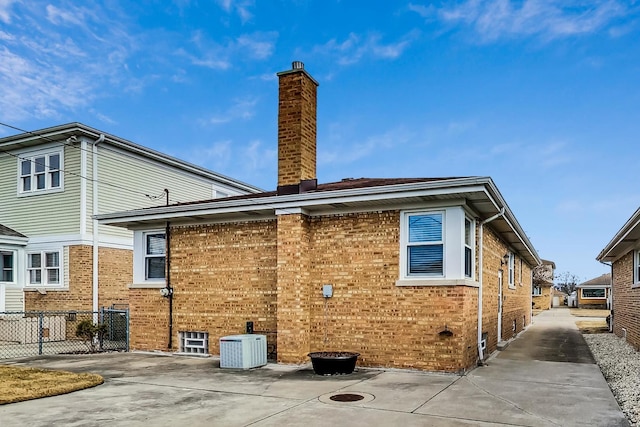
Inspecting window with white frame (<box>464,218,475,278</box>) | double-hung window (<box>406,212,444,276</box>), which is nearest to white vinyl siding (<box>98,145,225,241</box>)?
double-hung window (<box>406,212,444,276</box>)

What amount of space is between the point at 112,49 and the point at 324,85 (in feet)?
34.6

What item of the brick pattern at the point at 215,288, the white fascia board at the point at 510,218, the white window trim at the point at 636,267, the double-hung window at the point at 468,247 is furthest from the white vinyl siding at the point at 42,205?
the white window trim at the point at 636,267

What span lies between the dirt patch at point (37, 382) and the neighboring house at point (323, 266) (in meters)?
3.22

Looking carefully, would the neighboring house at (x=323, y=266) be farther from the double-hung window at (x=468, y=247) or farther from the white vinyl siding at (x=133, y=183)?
the white vinyl siding at (x=133, y=183)

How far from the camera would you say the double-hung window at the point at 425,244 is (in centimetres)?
1000

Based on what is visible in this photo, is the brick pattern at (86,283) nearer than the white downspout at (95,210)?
Yes

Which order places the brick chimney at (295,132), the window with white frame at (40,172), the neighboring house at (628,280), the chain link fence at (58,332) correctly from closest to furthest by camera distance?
the brick chimney at (295,132), the neighboring house at (628,280), the chain link fence at (58,332), the window with white frame at (40,172)

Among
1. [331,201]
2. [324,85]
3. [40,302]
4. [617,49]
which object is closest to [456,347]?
[331,201]

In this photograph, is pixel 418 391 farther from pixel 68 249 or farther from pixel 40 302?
pixel 40 302

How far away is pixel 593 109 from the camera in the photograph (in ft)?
58.3

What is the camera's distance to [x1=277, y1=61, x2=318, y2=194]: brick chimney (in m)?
11.4

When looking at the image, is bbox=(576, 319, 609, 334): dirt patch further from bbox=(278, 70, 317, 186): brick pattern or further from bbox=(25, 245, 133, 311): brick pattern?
bbox=(25, 245, 133, 311): brick pattern

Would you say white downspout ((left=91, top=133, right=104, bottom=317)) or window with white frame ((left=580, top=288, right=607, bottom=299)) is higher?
white downspout ((left=91, top=133, right=104, bottom=317))

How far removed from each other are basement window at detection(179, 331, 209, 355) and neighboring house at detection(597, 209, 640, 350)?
387 inches
